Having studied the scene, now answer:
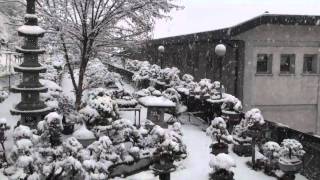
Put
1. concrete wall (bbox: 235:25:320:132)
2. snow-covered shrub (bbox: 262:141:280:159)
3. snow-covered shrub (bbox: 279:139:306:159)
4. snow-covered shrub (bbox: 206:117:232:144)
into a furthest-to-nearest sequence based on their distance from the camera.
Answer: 1. concrete wall (bbox: 235:25:320:132)
2. snow-covered shrub (bbox: 206:117:232:144)
3. snow-covered shrub (bbox: 262:141:280:159)
4. snow-covered shrub (bbox: 279:139:306:159)

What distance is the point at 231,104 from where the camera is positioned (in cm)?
1494

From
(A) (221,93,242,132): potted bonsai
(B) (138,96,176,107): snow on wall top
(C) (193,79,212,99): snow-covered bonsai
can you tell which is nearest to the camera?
(B) (138,96,176,107): snow on wall top

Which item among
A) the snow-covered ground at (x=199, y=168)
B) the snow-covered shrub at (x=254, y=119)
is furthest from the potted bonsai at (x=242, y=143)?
the snow-covered shrub at (x=254, y=119)

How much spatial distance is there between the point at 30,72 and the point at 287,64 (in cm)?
1273

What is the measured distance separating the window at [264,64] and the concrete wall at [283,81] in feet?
0.82

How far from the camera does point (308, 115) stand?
2031 cm

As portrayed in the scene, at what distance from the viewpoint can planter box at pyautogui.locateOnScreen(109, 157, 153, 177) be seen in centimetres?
1143

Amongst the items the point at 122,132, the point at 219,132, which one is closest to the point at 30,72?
the point at 122,132

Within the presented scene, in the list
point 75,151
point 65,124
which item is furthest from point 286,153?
point 65,124

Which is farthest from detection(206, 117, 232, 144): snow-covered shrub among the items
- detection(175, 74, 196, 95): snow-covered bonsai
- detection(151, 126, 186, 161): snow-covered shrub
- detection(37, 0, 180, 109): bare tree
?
detection(175, 74, 196, 95): snow-covered bonsai

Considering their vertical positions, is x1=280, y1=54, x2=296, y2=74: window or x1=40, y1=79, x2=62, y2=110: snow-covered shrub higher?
x1=280, y1=54, x2=296, y2=74: window

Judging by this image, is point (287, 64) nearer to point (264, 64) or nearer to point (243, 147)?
point (264, 64)

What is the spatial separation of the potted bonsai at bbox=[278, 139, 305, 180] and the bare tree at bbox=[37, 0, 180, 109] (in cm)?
795

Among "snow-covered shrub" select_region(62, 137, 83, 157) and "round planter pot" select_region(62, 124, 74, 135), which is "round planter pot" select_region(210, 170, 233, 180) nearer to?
"snow-covered shrub" select_region(62, 137, 83, 157)
